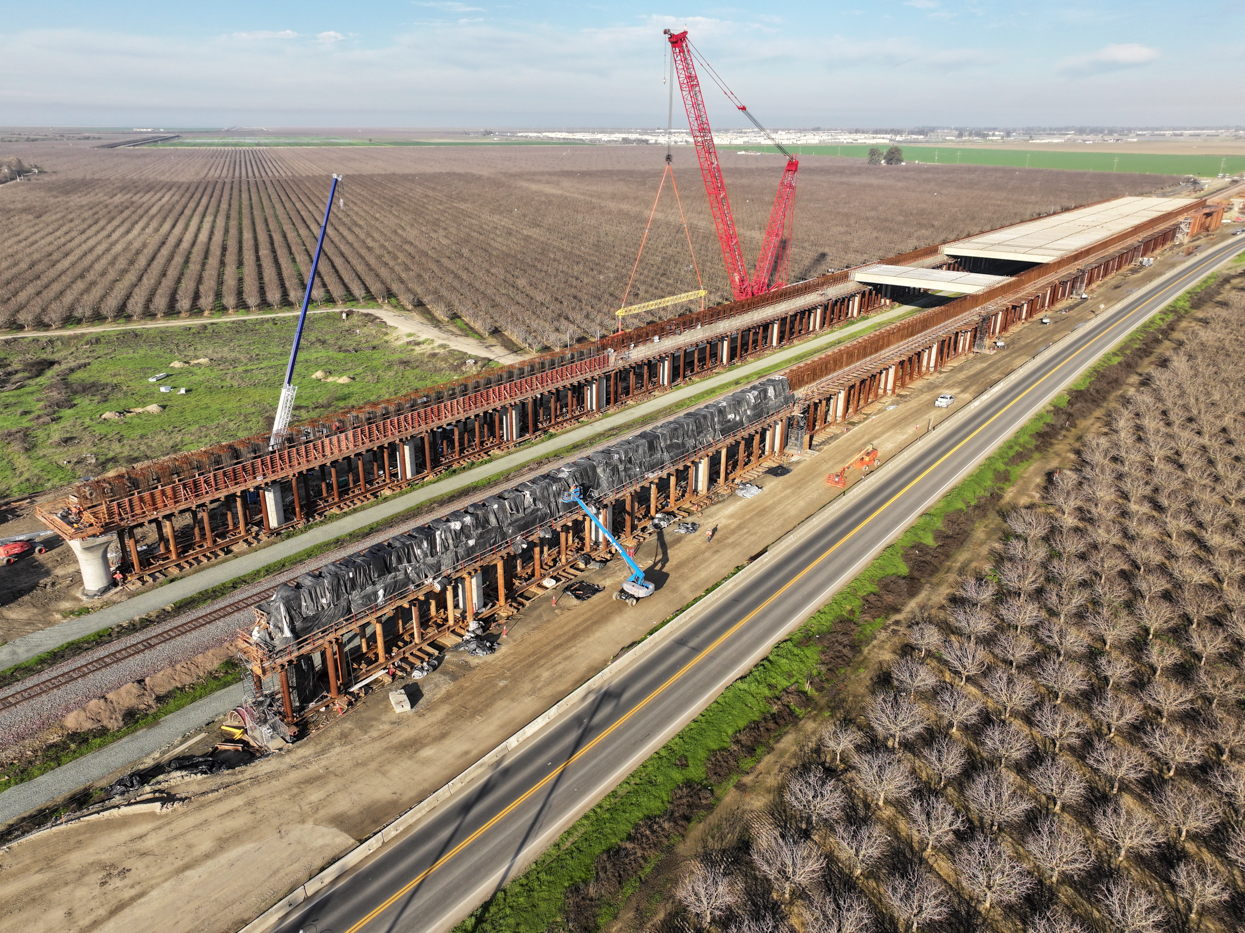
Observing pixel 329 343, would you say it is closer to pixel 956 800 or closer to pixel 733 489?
pixel 733 489

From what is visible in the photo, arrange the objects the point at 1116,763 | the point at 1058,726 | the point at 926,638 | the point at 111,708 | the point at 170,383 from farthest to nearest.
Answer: the point at 170,383, the point at 926,638, the point at 111,708, the point at 1058,726, the point at 1116,763

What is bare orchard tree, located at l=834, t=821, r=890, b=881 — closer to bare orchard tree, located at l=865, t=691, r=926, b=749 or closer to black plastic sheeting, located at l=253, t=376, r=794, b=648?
bare orchard tree, located at l=865, t=691, r=926, b=749

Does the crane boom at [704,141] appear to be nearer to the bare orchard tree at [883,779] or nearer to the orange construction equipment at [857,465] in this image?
the orange construction equipment at [857,465]

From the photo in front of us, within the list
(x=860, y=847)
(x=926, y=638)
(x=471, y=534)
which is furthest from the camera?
(x=471, y=534)

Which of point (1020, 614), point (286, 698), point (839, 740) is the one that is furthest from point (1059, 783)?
point (286, 698)

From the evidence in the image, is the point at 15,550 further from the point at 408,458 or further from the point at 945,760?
the point at 945,760

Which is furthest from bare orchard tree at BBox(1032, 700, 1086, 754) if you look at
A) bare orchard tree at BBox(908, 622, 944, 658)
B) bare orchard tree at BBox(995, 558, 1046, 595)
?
bare orchard tree at BBox(995, 558, 1046, 595)
